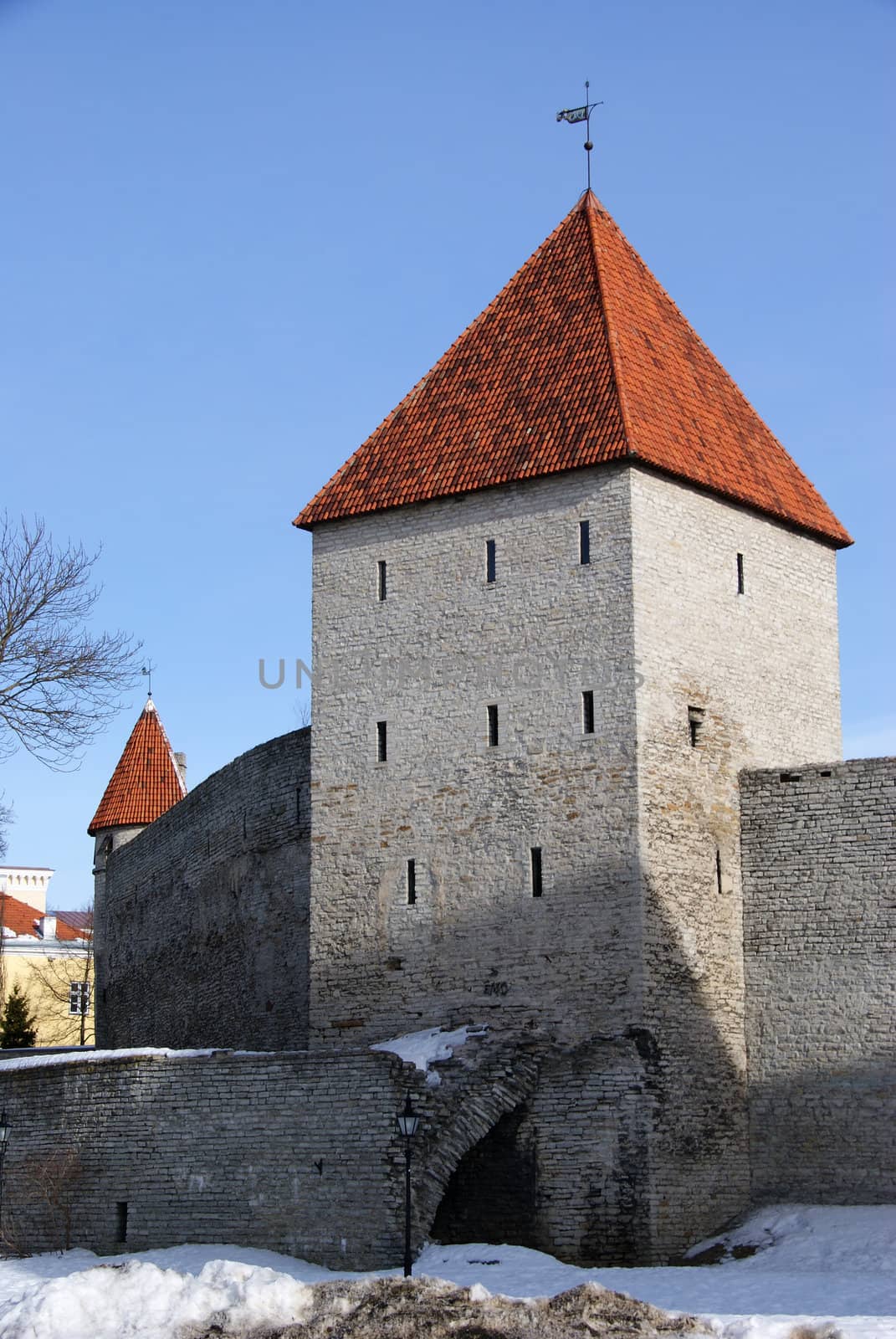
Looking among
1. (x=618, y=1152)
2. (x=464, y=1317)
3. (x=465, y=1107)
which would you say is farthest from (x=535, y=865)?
(x=464, y=1317)

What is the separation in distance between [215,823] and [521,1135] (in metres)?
8.54

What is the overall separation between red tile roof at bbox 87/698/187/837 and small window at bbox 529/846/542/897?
1439 centimetres

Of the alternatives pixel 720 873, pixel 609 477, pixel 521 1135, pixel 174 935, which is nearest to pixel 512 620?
pixel 609 477

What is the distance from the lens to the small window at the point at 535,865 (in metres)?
20.8

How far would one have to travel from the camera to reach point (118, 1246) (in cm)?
2044

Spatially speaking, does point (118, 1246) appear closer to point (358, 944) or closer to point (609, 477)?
point (358, 944)

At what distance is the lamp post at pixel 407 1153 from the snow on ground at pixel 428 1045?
784 mm

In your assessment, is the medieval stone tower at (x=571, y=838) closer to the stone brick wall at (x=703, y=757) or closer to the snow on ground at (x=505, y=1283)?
the stone brick wall at (x=703, y=757)

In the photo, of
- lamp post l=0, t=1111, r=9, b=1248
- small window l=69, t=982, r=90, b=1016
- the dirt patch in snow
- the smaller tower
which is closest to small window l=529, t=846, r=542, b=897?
the dirt patch in snow

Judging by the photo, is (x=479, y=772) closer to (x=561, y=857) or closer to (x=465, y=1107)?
(x=561, y=857)

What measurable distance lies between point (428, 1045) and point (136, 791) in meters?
15.3

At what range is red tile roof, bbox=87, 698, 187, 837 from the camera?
113 ft

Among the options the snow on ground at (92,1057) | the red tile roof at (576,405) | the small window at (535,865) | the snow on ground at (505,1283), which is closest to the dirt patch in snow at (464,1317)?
the snow on ground at (505,1283)

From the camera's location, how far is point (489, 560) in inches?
858
